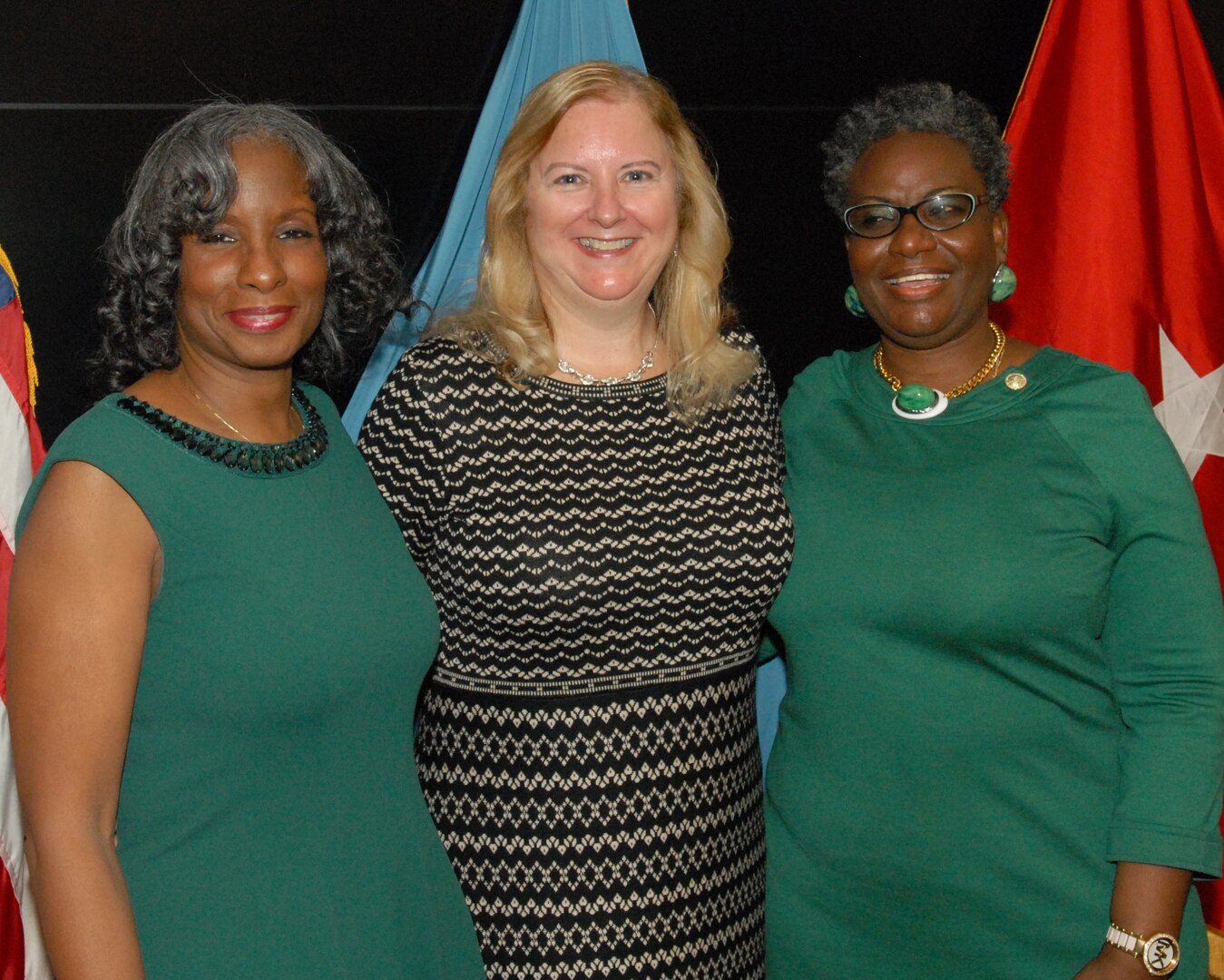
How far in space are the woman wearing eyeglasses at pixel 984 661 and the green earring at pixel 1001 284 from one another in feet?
0.15

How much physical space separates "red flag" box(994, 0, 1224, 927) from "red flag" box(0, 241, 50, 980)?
1.92 meters

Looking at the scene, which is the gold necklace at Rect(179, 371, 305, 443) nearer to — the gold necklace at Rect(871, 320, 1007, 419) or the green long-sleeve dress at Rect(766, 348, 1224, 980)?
the green long-sleeve dress at Rect(766, 348, 1224, 980)

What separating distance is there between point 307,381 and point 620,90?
2.24ft

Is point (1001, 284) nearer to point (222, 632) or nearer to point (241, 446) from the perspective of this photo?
point (241, 446)

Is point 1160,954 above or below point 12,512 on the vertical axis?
below

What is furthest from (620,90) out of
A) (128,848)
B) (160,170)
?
(128,848)

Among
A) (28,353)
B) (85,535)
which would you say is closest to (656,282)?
(28,353)

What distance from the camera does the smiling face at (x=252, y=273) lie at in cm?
151

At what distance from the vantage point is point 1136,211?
2.52m

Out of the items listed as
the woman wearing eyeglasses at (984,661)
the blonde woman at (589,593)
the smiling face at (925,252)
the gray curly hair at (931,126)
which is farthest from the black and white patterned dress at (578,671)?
the gray curly hair at (931,126)

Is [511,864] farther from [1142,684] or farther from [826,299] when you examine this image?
[826,299]

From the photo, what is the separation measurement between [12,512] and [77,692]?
0.76 metres

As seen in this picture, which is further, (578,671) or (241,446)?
(578,671)

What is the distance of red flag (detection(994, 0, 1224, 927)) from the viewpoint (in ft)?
8.16
